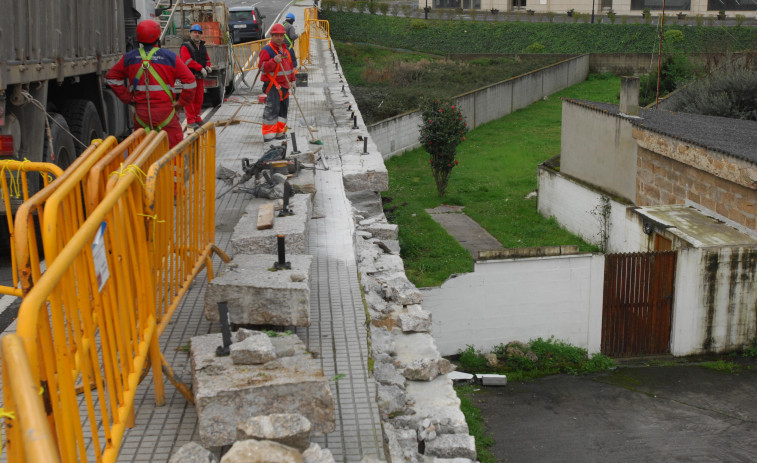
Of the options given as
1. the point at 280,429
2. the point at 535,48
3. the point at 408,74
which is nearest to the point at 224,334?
the point at 280,429

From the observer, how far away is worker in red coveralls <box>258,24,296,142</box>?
1242 centimetres

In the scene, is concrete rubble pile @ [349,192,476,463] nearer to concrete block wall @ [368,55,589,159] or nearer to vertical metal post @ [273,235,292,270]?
vertical metal post @ [273,235,292,270]

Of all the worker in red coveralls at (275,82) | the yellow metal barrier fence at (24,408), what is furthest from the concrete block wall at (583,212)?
the yellow metal barrier fence at (24,408)

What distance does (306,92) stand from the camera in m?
21.1

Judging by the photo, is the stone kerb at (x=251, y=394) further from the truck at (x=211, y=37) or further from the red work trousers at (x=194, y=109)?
the truck at (x=211, y=37)

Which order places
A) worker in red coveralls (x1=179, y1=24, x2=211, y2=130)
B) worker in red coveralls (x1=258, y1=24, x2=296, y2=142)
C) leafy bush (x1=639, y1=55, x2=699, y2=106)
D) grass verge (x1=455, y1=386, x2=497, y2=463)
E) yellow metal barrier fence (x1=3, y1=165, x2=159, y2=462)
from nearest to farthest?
yellow metal barrier fence (x1=3, y1=165, x2=159, y2=462) → grass verge (x1=455, y1=386, x2=497, y2=463) → worker in red coveralls (x1=258, y1=24, x2=296, y2=142) → worker in red coveralls (x1=179, y1=24, x2=211, y2=130) → leafy bush (x1=639, y1=55, x2=699, y2=106)

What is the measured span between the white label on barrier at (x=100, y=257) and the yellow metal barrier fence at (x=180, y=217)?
2.84 ft

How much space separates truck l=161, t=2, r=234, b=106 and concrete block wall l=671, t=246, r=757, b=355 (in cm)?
1044

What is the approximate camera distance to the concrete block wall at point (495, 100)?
29.3m

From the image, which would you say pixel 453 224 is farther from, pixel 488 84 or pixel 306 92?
pixel 488 84

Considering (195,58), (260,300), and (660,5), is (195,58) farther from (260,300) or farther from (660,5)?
(660,5)

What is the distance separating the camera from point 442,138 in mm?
24078

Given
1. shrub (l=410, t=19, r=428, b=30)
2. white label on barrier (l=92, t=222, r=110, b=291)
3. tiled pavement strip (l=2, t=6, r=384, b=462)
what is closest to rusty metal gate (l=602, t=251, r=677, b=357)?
tiled pavement strip (l=2, t=6, r=384, b=462)

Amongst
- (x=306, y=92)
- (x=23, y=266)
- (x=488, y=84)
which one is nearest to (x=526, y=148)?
(x=488, y=84)
